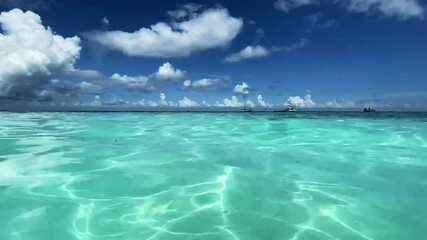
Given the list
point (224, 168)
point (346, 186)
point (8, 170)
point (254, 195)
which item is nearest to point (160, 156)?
point (224, 168)

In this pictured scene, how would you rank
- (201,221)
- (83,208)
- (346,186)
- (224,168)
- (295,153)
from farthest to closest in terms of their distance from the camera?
(295,153)
(224,168)
(346,186)
(83,208)
(201,221)

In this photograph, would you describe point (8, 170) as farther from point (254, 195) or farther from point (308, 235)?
point (308, 235)

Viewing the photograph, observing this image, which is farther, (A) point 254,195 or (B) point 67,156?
(B) point 67,156

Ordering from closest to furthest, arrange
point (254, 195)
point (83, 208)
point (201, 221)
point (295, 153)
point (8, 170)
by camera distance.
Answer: point (201, 221) → point (83, 208) → point (254, 195) → point (8, 170) → point (295, 153)

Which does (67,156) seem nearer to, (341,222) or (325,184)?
(325,184)

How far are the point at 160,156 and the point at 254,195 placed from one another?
5527mm

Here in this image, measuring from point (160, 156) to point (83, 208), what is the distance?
18.7ft

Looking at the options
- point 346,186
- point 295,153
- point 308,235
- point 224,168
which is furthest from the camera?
point 295,153

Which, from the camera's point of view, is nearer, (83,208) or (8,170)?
(83,208)

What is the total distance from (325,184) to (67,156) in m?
8.61

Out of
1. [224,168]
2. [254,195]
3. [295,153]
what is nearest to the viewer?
[254,195]

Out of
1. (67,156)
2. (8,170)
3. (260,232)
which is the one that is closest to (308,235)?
(260,232)

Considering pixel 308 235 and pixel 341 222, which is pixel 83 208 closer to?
pixel 308 235

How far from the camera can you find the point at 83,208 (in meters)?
6.30
